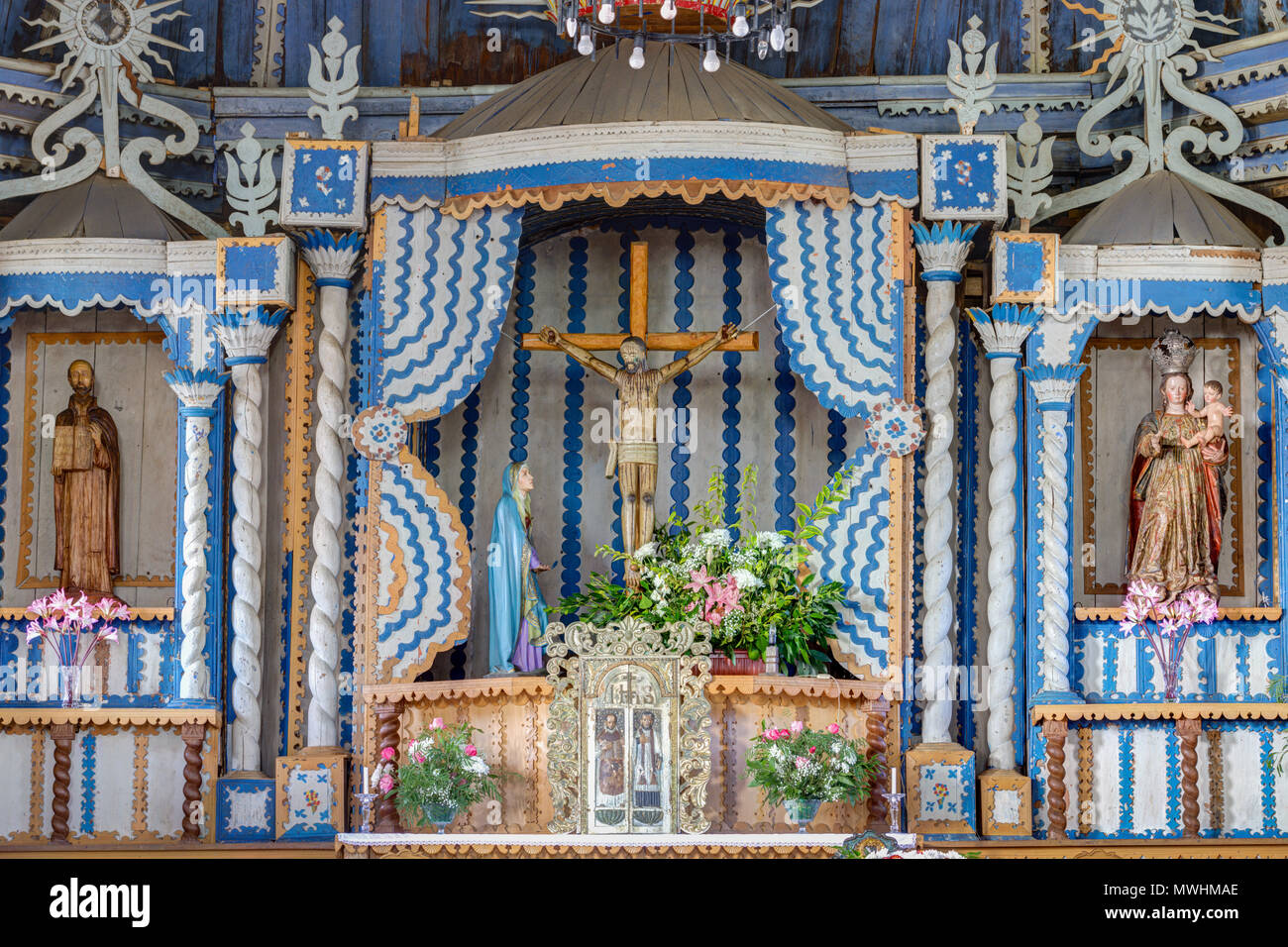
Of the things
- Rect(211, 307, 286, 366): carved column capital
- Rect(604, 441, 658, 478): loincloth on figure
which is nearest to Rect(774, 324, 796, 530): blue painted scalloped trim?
Rect(604, 441, 658, 478): loincloth on figure

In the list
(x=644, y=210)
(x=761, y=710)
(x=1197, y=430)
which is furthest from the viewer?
(x=644, y=210)

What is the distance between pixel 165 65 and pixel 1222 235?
6802 millimetres

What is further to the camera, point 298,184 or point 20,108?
point 20,108

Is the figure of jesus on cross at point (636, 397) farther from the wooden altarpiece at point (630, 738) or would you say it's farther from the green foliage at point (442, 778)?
the wooden altarpiece at point (630, 738)

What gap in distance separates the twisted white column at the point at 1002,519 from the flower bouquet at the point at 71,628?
5.09m

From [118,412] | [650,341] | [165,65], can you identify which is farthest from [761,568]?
[165,65]

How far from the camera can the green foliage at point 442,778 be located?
10.2 meters

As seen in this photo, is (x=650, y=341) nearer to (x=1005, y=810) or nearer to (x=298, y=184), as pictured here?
(x=298, y=184)

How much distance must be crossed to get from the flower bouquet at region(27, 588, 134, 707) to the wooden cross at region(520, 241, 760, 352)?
295cm

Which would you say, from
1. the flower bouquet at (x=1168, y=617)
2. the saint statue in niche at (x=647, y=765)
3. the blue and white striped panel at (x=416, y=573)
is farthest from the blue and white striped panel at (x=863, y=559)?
the blue and white striped panel at (x=416, y=573)

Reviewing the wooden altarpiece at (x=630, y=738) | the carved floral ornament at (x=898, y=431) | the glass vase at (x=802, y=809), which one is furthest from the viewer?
the carved floral ornament at (x=898, y=431)

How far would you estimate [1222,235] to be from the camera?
37.8 ft

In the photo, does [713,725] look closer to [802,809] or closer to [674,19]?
[802,809]

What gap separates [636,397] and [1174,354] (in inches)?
126
